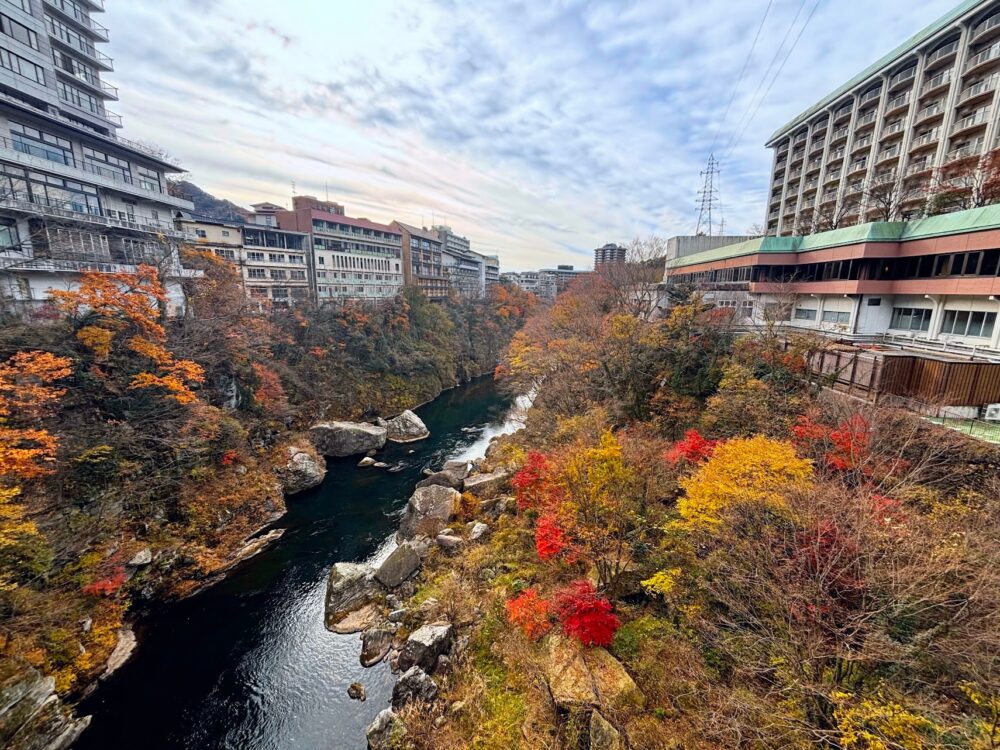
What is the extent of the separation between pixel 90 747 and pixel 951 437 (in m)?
22.8

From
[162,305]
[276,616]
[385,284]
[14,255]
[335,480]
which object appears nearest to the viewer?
[276,616]

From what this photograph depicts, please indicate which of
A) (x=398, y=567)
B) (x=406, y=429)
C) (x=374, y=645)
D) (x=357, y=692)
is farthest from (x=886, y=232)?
(x=406, y=429)

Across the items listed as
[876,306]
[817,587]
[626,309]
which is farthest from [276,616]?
[876,306]

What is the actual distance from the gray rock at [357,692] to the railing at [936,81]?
153 ft

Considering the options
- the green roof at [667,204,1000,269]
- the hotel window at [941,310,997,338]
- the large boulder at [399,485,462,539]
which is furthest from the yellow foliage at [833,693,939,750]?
the green roof at [667,204,1000,269]

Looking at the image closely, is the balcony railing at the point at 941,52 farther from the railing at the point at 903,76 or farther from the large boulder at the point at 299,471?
the large boulder at the point at 299,471

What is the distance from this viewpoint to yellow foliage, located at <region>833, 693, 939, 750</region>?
4980 mm

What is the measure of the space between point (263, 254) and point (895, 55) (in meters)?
55.4

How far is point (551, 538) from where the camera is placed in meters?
11.3

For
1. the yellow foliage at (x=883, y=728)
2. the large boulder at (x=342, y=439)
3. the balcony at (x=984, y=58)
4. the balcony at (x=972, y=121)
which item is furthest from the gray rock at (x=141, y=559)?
the balcony at (x=984, y=58)

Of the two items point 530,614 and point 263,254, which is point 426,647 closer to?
point 530,614

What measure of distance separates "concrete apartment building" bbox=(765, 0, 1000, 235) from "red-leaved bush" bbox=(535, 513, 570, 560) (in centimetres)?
2748

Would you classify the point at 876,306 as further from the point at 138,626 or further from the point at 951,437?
the point at 138,626

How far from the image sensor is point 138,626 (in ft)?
42.5
